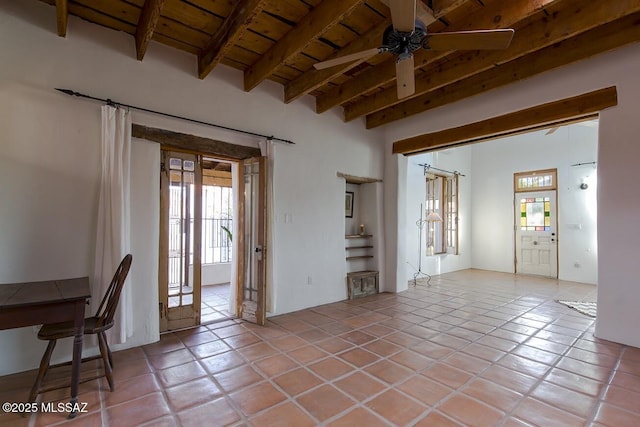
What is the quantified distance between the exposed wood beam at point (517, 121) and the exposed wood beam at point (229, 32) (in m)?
3.39

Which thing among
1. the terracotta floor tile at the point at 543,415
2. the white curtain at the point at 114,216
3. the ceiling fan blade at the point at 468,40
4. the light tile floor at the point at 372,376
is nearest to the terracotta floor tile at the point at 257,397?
the light tile floor at the point at 372,376

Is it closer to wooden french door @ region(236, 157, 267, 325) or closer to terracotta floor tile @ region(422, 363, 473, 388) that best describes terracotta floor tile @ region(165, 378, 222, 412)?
wooden french door @ region(236, 157, 267, 325)

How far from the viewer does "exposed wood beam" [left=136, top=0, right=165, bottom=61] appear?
244cm

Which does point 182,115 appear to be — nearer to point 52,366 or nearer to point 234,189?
point 234,189

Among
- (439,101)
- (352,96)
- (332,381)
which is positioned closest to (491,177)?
(439,101)

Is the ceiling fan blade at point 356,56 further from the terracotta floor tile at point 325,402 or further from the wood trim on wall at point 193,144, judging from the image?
the terracotta floor tile at point 325,402

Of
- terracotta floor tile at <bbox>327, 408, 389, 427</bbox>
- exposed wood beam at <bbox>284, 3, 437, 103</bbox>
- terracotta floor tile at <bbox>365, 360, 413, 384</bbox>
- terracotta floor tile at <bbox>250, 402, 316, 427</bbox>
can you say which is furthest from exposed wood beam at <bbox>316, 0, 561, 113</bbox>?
terracotta floor tile at <bbox>250, 402, 316, 427</bbox>

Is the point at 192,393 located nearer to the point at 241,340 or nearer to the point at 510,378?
the point at 241,340

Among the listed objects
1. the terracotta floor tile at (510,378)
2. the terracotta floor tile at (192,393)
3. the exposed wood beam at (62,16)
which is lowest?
the terracotta floor tile at (192,393)

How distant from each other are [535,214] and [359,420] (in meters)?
7.56

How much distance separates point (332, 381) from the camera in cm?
242

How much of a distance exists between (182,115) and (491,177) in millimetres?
7859

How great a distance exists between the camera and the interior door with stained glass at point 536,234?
7.00m

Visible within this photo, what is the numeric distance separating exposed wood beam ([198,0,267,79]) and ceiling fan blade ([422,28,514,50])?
4.50ft
